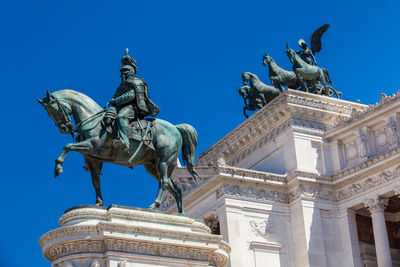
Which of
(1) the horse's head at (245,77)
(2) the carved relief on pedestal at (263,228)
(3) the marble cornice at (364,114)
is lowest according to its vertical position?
(2) the carved relief on pedestal at (263,228)

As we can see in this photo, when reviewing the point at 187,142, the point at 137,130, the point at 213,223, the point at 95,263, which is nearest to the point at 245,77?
the point at 213,223

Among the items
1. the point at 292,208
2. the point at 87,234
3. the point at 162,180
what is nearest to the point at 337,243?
the point at 292,208

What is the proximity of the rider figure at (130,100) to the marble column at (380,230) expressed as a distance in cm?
1572

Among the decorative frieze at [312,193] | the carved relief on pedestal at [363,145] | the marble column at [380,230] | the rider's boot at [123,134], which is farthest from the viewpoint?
the decorative frieze at [312,193]

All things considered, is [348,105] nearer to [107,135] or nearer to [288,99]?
[288,99]

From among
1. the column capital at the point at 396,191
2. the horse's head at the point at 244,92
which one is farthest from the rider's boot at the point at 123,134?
the horse's head at the point at 244,92

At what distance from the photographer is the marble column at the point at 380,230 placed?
3419 cm

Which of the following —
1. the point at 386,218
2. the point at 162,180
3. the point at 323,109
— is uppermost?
the point at 323,109

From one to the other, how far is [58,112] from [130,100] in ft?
6.01

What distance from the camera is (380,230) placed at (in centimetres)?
3466

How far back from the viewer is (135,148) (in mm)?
21094

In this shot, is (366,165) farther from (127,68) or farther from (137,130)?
(137,130)

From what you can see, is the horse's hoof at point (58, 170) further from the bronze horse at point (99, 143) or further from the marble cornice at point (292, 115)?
the marble cornice at point (292, 115)

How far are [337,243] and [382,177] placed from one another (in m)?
3.39
